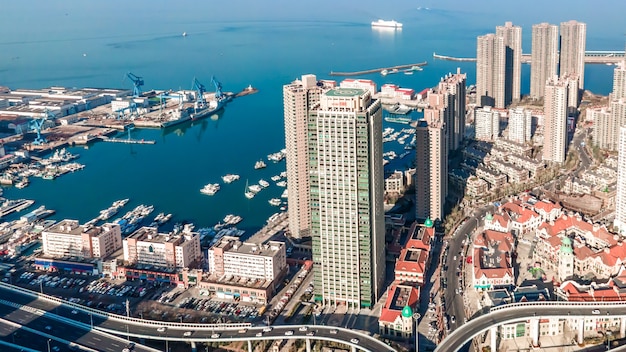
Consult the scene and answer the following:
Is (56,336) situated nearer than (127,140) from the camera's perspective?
Yes

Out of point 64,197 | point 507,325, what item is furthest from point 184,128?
point 507,325

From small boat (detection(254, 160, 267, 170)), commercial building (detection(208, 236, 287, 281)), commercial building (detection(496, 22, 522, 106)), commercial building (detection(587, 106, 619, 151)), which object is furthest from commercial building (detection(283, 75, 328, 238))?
commercial building (detection(496, 22, 522, 106))

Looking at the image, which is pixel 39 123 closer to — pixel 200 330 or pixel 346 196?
pixel 200 330

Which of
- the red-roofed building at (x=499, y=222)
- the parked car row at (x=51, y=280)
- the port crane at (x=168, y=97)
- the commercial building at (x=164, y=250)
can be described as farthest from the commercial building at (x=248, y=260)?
the port crane at (x=168, y=97)

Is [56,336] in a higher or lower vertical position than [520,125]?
lower

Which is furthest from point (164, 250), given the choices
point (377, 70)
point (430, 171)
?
point (377, 70)

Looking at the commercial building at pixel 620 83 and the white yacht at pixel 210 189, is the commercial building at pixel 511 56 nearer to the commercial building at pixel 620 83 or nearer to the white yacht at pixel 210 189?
the commercial building at pixel 620 83

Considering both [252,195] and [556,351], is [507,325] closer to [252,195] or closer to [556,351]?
[556,351]
